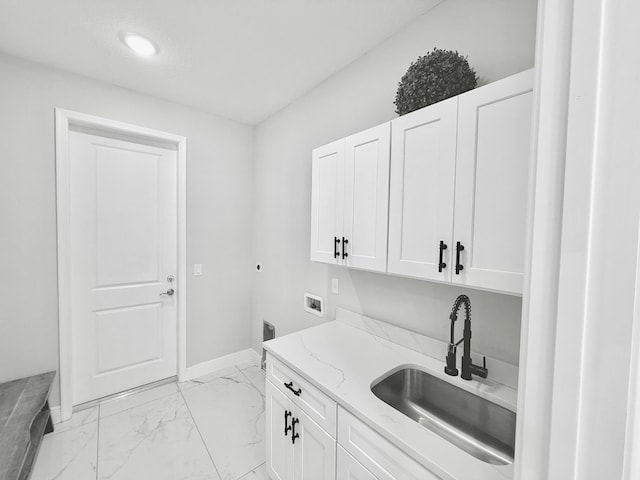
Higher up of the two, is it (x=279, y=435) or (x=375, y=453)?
(x=375, y=453)

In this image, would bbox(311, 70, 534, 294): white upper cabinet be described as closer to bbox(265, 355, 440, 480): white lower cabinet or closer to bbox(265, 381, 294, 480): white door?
bbox(265, 355, 440, 480): white lower cabinet

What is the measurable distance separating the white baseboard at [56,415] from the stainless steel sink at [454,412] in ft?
7.86

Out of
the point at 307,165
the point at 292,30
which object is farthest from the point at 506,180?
the point at 307,165

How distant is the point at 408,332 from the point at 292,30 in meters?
1.86

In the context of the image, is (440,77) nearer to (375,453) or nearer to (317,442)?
(375,453)

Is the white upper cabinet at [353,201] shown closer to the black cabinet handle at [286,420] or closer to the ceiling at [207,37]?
the ceiling at [207,37]

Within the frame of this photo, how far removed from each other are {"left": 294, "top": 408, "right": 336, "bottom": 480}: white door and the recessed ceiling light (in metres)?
2.30

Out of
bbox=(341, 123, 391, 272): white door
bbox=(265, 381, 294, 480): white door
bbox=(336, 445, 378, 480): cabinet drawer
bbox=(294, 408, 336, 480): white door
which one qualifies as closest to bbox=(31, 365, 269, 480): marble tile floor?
bbox=(265, 381, 294, 480): white door

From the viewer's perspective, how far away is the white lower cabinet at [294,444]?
1.18m

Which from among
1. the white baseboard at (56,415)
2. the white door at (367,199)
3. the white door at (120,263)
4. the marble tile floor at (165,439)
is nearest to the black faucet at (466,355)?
the white door at (367,199)

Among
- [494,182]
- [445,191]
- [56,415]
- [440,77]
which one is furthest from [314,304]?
[56,415]

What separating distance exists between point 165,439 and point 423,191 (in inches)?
91.0

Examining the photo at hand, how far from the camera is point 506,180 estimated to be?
0.95 m

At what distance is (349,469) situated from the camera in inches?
→ 42.1
